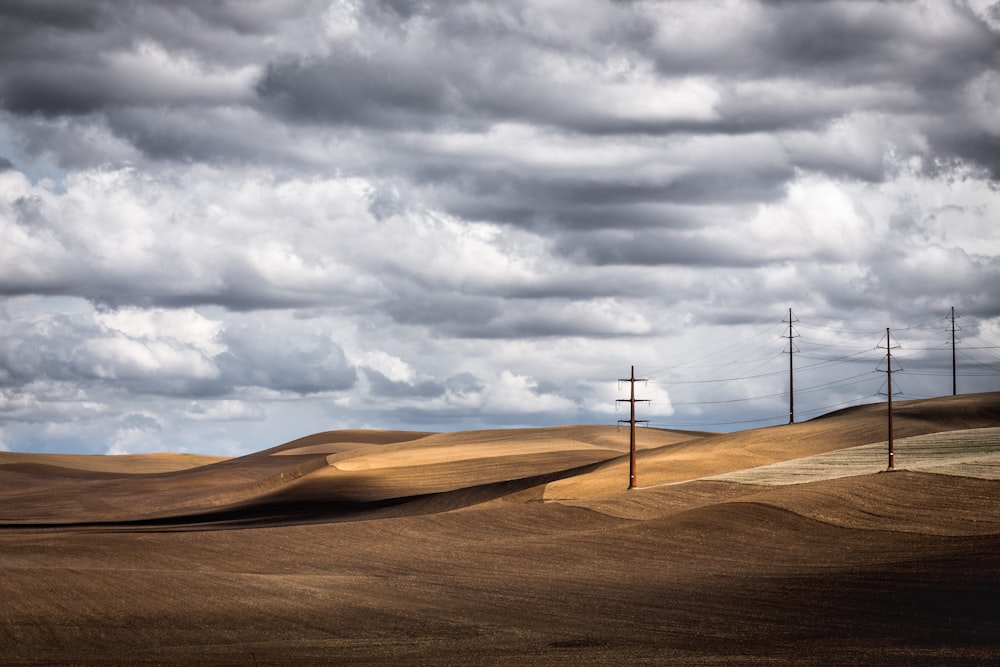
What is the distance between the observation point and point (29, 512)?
92688 millimetres

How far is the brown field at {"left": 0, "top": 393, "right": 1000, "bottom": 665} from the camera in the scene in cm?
2402

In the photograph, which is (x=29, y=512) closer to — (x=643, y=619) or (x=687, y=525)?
(x=687, y=525)

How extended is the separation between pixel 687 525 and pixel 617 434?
6101 cm

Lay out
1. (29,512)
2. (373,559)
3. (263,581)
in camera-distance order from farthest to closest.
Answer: (29,512) → (373,559) → (263,581)

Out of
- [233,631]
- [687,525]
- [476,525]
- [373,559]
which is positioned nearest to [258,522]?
[476,525]

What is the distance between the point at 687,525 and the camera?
154ft

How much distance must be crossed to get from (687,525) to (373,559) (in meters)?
11.9

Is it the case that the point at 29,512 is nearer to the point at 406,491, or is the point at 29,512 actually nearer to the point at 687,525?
the point at 406,491

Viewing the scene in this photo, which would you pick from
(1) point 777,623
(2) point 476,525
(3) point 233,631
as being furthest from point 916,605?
(2) point 476,525

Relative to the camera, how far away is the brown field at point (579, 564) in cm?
2402

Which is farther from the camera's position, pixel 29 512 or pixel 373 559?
pixel 29 512

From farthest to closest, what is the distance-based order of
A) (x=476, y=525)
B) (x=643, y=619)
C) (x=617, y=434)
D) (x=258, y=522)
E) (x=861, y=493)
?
(x=617, y=434) < (x=258, y=522) < (x=476, y=525) < (x=861, y=493) < (x=643, y=619)

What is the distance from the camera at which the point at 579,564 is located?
40719 mm

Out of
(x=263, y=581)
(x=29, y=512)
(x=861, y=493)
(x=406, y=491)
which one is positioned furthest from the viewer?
(x=29, y=512)
